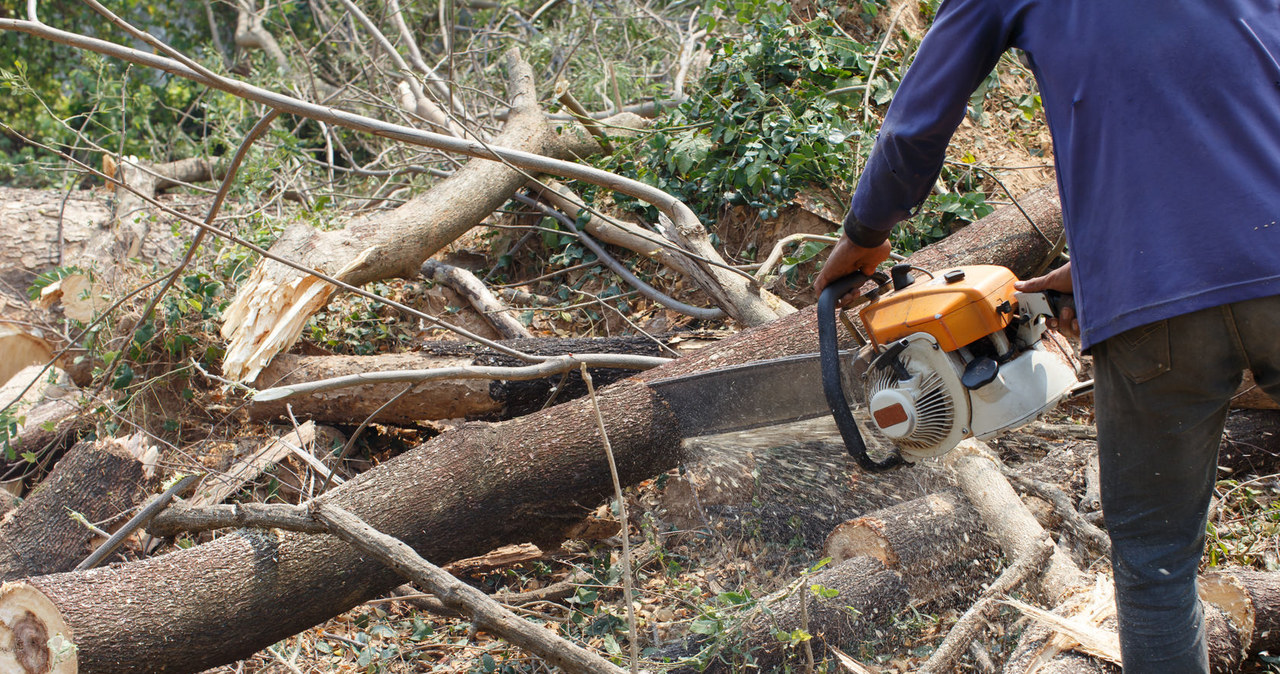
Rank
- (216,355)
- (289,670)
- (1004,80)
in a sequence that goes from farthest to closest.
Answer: (1004,80) < (216,355) < (289,670)

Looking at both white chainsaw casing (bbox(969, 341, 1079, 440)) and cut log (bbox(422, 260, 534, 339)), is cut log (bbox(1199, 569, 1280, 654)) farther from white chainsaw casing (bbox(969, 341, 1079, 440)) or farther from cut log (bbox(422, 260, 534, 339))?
cut log (bbox(422, 260, 534, 339))

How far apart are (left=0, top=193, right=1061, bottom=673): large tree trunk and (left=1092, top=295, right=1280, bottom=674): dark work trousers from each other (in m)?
1.32

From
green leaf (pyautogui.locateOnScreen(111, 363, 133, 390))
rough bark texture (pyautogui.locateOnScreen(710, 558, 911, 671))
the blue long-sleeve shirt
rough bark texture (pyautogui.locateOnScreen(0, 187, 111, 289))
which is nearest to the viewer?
the blue long-sleeve shirt

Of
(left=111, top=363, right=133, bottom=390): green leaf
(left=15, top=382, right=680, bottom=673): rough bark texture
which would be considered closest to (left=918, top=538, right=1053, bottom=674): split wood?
(left=15, top=382, right=680, bottom=673): rough bark texture

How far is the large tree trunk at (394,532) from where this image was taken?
233 centimetres

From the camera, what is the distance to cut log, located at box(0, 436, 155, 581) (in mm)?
3225

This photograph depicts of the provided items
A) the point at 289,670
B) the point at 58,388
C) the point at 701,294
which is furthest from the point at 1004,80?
the point at 58,388

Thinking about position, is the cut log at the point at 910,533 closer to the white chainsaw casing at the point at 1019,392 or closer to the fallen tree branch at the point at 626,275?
the white chainsaw casing at the point at 1019,392

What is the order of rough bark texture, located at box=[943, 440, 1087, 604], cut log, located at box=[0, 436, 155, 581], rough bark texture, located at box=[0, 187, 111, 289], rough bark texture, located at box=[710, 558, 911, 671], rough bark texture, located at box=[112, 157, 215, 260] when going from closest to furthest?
rough bark texture, located at box=[710, 558, 911, 671], rough bark texture, located at box=[943, 440, 1087, 604], cut log, located at box=[0, 436, 155, 581], rough bark texture, located at box=[112, 157, 215, 260], rough bark texture, located at box=[0, 187, 111, 289]

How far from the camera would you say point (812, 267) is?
4027 millimetres

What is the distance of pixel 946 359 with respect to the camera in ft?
6.08

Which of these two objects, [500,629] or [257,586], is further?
[257,586]

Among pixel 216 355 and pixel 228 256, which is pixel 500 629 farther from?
pixel 228 256

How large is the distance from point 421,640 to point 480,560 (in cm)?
41
